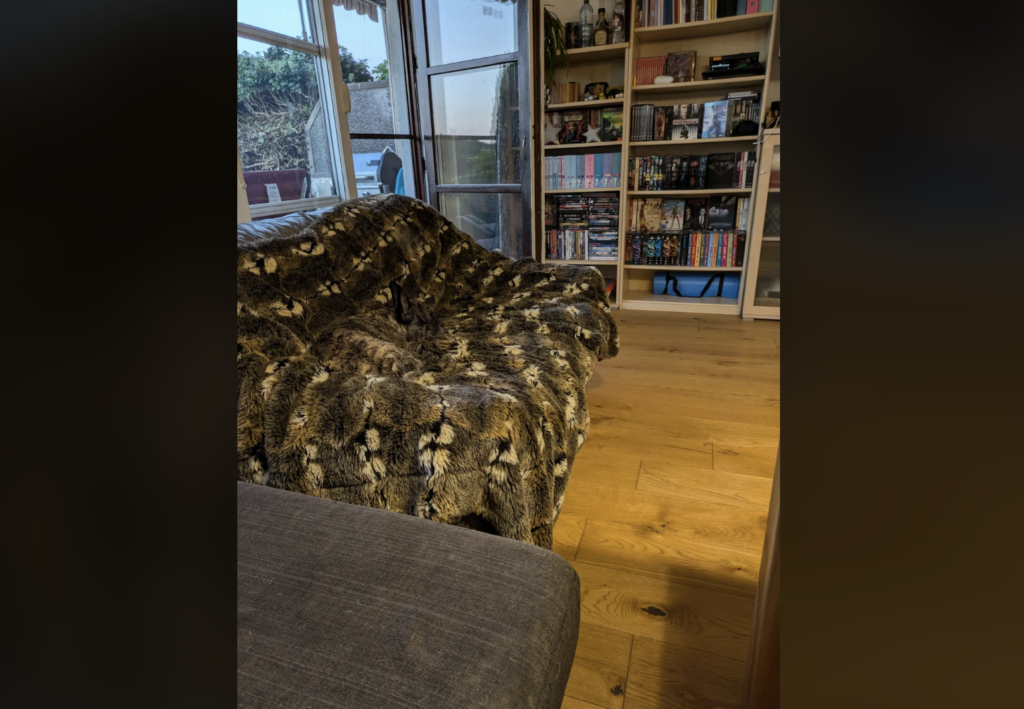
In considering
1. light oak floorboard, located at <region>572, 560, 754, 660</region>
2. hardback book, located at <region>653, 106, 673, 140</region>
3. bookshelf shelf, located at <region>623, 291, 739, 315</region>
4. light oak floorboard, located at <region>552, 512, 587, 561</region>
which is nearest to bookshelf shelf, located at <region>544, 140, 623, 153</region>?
hardback book, located at <region>653, 106, 673, 140</region>

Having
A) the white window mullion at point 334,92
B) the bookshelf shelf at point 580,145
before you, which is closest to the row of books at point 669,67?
the bookshelf shelf at point 580,145

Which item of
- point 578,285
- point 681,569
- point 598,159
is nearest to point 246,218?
point 578,285

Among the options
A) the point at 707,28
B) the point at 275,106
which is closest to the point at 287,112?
the point at 275,106

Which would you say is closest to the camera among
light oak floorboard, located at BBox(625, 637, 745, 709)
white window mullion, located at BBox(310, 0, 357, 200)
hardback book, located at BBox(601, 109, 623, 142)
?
light oak floorboard, located at BBox(625, 637, 745, 709)

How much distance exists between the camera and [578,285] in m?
A: 2.14

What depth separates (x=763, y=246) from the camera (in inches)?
119

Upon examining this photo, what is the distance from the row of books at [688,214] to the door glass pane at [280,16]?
6.72 feet

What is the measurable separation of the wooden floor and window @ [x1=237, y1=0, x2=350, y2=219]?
5.45ft

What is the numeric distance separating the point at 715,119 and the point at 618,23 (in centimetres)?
78

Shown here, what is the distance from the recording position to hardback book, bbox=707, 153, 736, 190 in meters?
3.15

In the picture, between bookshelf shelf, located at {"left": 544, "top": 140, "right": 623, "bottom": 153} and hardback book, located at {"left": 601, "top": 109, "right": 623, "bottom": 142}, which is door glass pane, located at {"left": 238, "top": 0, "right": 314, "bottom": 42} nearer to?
bookshelf shelf, located at {"left": 544, "top": 140, "right": 623, "bottom": 153}
